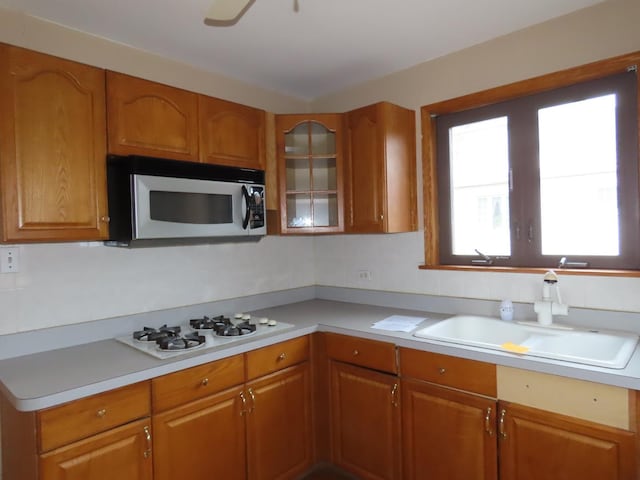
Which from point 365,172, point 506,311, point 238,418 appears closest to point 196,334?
point 238,418

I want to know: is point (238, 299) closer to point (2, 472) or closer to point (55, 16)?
point (2, 472)

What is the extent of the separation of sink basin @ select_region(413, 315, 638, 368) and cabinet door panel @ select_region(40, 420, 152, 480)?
1.24 meters

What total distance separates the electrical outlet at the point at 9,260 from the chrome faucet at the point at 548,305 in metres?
2.37

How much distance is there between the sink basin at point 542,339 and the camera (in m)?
1.54

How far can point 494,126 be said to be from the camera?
229 centimetres

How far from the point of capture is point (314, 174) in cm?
256

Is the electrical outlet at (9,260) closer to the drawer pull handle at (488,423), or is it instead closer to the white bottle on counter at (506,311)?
the drawer pull handle at (488,423)

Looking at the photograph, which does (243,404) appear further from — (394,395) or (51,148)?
(51,148)

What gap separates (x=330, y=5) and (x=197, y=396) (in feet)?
5.90

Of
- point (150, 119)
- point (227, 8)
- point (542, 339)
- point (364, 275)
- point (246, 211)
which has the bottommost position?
point (542, 339)

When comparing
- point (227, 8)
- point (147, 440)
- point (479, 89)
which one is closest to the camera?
point (227, 8)

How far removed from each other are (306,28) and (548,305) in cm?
178

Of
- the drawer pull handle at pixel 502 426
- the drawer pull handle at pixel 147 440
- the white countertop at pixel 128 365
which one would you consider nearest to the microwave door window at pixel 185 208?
the white countertop at pixel 128 365

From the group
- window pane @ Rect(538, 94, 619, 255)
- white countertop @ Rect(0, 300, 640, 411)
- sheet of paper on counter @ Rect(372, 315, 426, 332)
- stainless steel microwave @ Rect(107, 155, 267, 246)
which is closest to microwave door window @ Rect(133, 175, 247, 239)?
stainless steel microwave @ Rect(107, 155, 267, 246)
